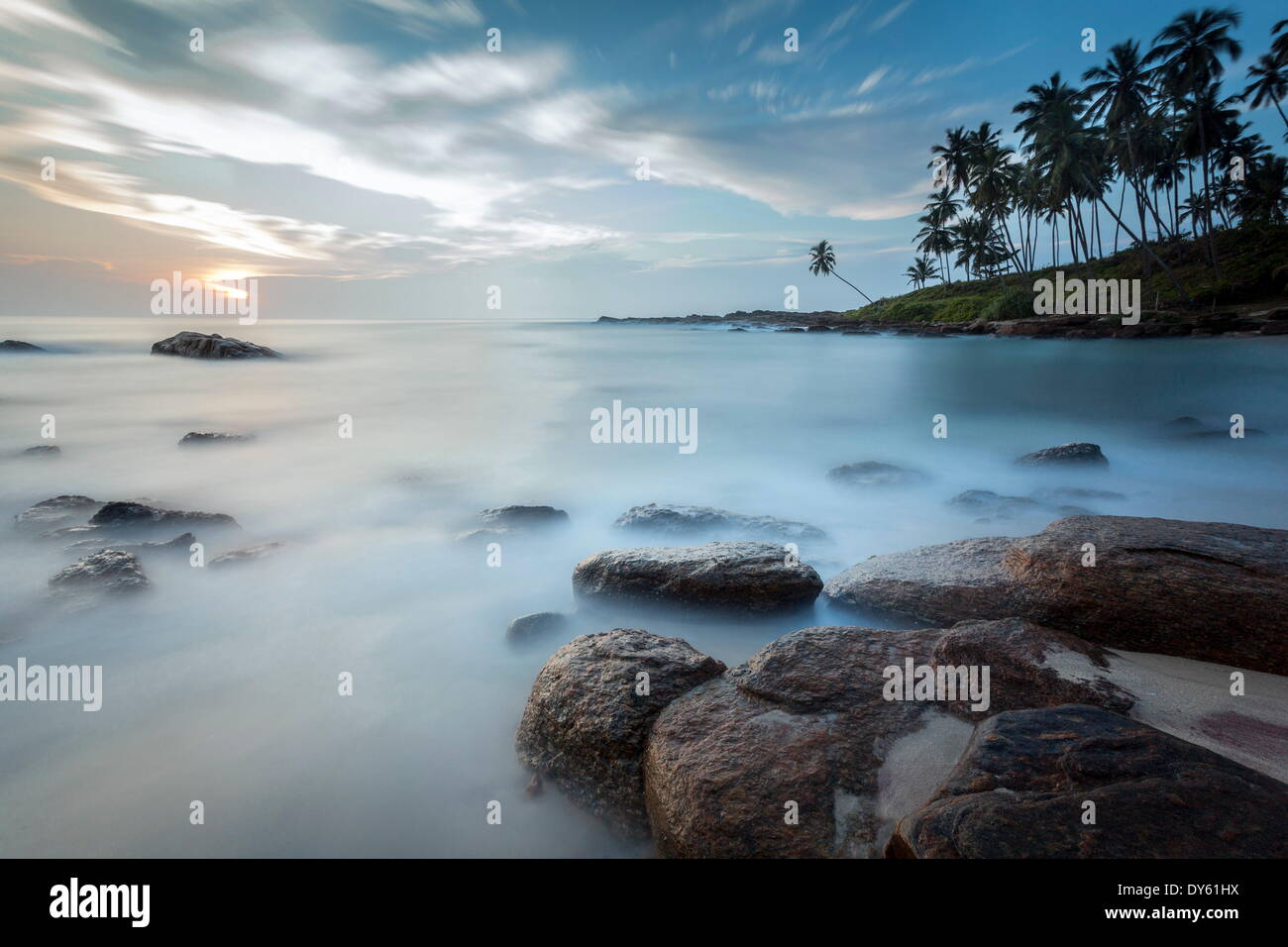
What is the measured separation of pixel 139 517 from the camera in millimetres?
7984

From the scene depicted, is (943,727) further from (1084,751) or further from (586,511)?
(586,511)

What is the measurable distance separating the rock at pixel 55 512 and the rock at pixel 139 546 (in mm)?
1082

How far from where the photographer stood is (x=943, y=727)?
11.0 ft

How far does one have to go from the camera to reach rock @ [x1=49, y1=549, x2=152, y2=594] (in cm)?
614

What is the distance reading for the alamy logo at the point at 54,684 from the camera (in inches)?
190

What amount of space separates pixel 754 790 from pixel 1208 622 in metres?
3.95

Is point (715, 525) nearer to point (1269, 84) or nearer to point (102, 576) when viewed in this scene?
point (102, 576)

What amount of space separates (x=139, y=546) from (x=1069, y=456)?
15.3 m

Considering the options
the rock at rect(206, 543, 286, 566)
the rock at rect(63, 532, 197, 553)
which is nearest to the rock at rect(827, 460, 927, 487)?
the rock at rect(206, 543, 286, 566)

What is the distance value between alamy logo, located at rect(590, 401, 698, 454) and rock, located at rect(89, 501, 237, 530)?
794cm

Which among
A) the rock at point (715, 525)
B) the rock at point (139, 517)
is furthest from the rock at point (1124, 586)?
the rock at point (139, 517)
